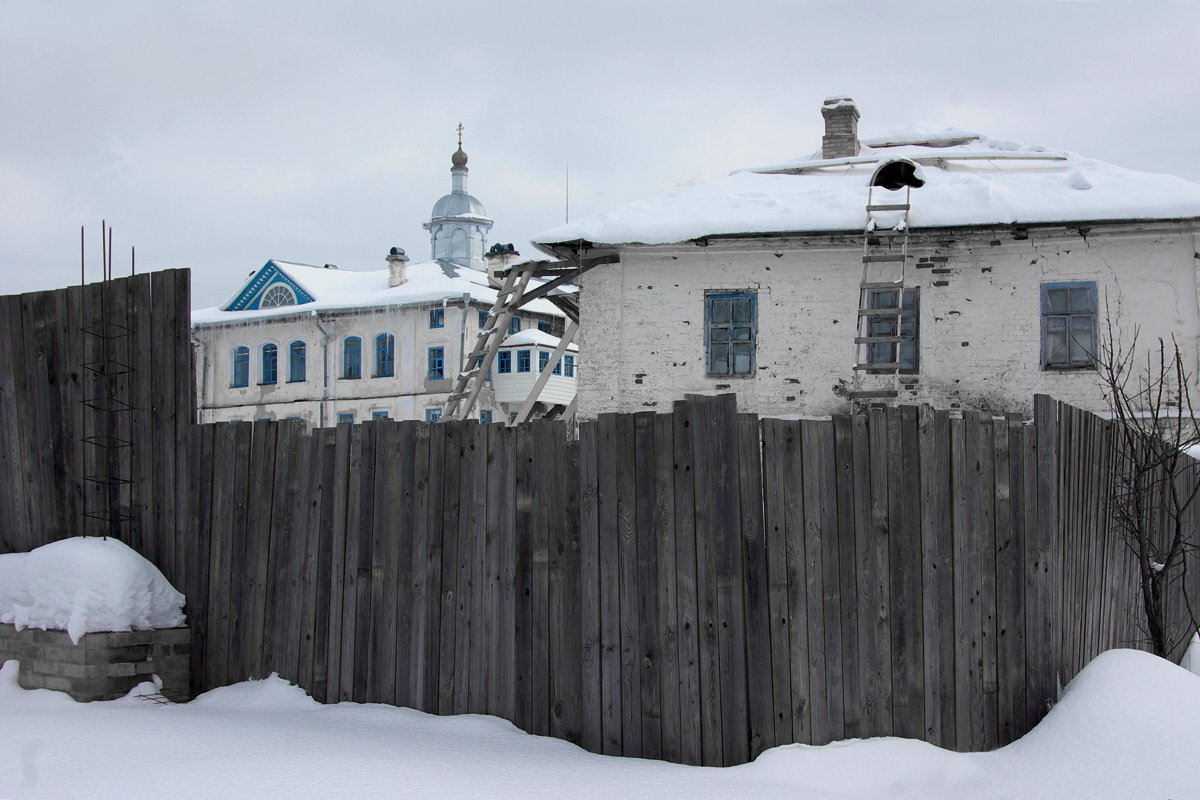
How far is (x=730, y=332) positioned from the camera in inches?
582

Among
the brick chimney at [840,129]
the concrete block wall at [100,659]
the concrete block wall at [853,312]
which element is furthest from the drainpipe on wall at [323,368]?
the concrete block wall at [100,659]

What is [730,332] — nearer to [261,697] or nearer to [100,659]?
[261,697]

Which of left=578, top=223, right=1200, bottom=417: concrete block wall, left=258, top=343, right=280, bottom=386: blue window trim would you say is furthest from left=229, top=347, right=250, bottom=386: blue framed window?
left=578, top=223, right=1200, bottom=417: concrete block wall

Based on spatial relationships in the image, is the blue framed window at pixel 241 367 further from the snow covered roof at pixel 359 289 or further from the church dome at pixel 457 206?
the church dome at pixel 457 206

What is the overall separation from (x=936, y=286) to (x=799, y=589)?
32.6 ft

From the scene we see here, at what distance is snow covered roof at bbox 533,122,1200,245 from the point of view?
1362 centimetres

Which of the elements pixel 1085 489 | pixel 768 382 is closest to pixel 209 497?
pixel 1085 489

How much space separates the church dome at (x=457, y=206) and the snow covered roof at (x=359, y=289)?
40.8 ft

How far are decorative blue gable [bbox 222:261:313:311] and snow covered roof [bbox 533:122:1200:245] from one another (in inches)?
793

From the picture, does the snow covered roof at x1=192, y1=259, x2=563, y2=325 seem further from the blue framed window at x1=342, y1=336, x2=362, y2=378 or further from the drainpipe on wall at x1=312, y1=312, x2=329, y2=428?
the blue framed window at x1=342, y1=336, x2=362, y2=378

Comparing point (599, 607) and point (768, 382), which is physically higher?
point (768, 382)

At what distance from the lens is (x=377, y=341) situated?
32.3 metres

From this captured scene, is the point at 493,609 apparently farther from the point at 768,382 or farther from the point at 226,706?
the point at 768,382

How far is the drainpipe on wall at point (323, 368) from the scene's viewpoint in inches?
1289
